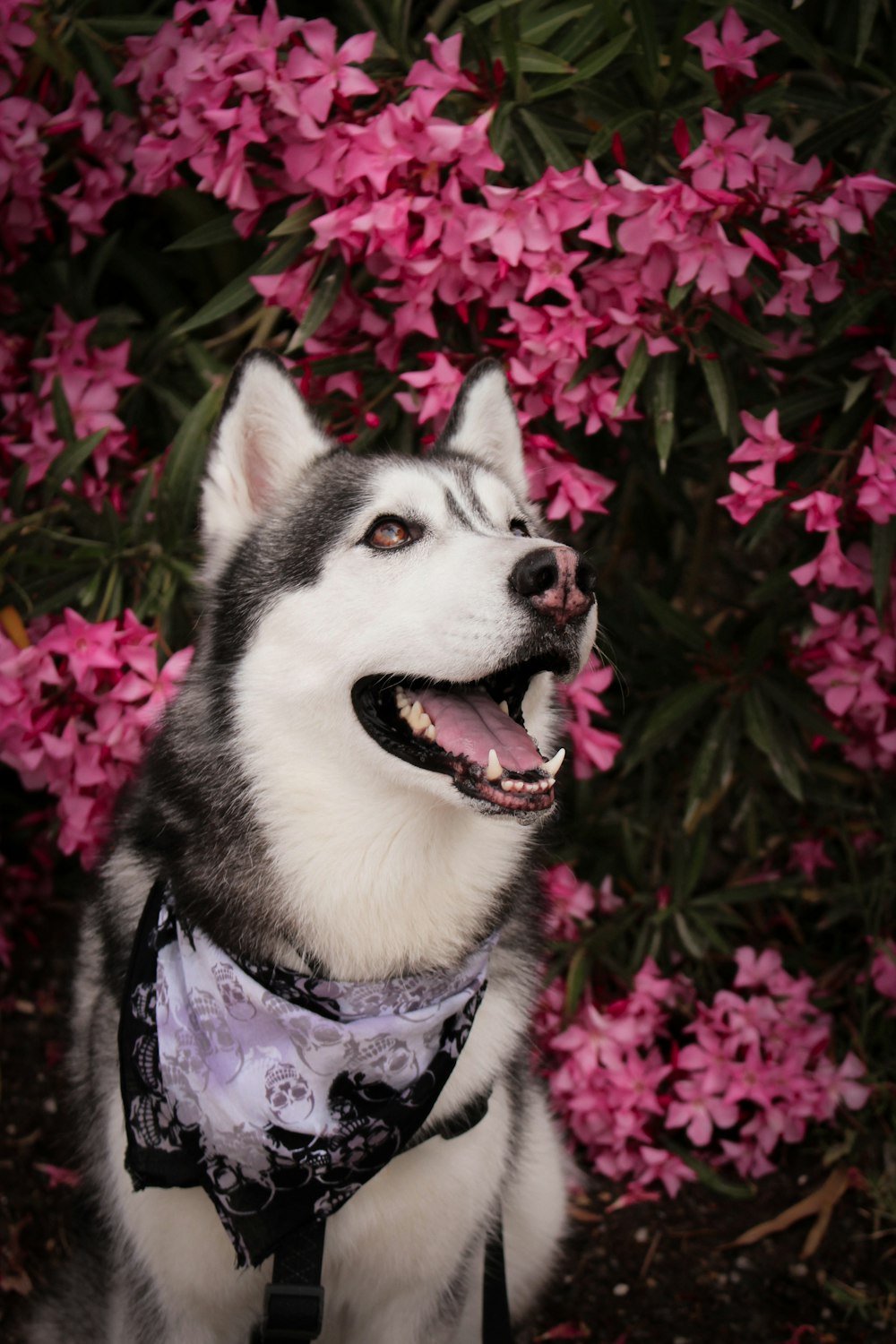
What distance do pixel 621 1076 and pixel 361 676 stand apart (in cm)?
179

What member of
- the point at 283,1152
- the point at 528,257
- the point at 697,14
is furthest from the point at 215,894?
the point at 697,14

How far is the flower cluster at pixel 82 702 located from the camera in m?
2.64

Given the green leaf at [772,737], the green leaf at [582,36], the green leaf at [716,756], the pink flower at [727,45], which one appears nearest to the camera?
the pink flower at [727,45]

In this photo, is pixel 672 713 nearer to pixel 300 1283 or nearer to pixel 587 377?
pixel 587 377

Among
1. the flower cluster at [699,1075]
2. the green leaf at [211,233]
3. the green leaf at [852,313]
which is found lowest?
the flower cluster at [699,1075]

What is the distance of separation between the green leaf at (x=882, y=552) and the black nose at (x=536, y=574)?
1.17 m

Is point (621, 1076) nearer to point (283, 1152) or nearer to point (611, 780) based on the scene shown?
point (611, 780)

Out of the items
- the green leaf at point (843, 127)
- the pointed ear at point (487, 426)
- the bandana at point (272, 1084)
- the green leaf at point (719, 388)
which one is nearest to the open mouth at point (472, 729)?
the bandana at point (272, 1084)

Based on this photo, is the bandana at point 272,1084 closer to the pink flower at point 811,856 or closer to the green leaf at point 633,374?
the green leaf at point 633,374

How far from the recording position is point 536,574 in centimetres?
184

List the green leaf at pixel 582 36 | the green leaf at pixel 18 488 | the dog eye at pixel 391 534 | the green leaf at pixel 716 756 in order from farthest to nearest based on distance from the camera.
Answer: the green leaf at pixel 716 756 → the green leaf at pixel 18 488 → the green leaf at pixel 582 36 → the dog eye at pixel 391 534

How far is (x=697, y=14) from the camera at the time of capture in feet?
8.64

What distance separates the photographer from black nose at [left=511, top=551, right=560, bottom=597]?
184cm

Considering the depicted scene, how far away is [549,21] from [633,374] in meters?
0.85
